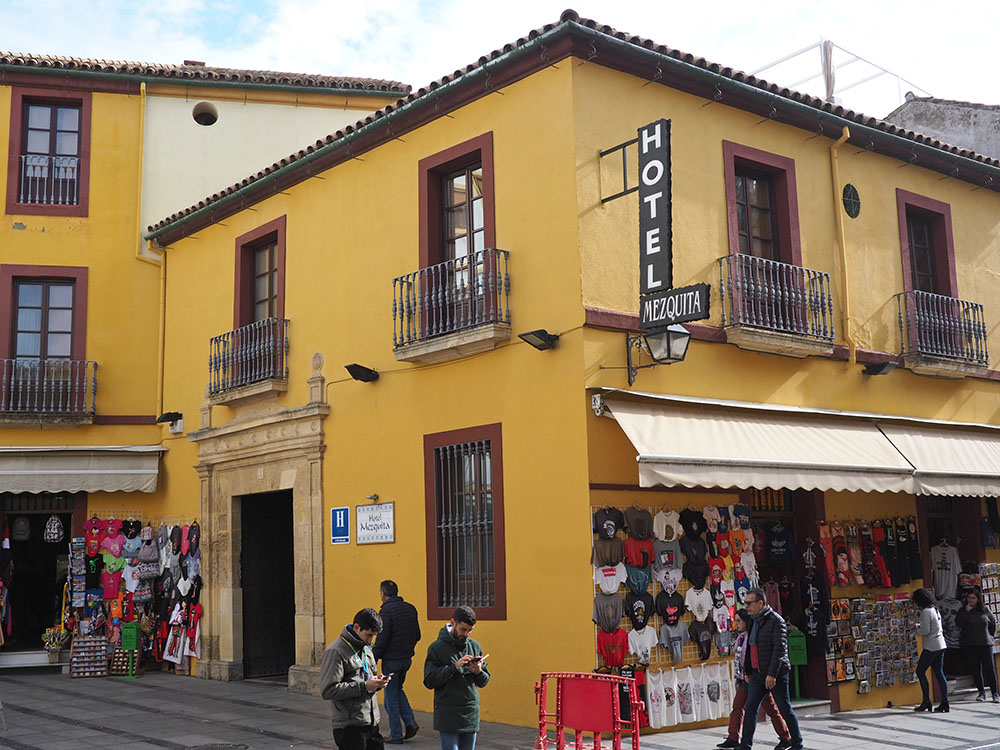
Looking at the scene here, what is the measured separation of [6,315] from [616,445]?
11.0 meters

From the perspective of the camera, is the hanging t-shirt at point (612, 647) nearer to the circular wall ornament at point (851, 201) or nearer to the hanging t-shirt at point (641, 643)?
the hanging t-shirt at point (641, 643)

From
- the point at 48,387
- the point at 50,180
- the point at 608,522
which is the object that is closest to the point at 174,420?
the point at 48,387

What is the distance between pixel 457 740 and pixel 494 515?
381 centimetres

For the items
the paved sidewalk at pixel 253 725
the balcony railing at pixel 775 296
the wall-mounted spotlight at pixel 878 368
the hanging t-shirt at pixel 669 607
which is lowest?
the paved sidewalk at pixel 253 725

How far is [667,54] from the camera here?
10719 millimetres

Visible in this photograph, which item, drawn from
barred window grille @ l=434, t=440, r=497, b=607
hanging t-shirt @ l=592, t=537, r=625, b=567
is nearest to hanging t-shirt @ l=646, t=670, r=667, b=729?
hanging t-shirt @ l=592, t=537, r=625, b=567

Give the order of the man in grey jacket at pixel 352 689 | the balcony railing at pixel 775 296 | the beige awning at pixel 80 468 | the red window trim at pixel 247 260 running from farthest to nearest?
the beige awning at pixel 80 468, the red window trim at pixel 247 260, the balcony railing at pixel 775 296, the man in grey jacket at pixel 352 689

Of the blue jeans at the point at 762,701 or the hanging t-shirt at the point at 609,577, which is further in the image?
the hanging t-shirt at the point at 609,577

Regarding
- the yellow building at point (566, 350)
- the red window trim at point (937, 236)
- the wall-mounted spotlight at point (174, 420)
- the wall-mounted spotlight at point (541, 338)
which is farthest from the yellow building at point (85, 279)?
the red window trim at point (937, 236)

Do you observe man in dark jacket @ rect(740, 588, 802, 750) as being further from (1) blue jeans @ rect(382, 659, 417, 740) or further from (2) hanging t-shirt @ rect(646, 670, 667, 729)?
(1) blue jeans @ rect(382, 659, 417, 740)

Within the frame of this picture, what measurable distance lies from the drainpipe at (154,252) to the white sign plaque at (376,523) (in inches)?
228

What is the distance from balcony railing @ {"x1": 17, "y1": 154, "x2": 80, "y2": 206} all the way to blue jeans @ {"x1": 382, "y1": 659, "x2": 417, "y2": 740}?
35.4ft

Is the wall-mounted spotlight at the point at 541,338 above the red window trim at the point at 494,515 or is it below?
above

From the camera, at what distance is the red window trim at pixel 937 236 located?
13.4 meters
